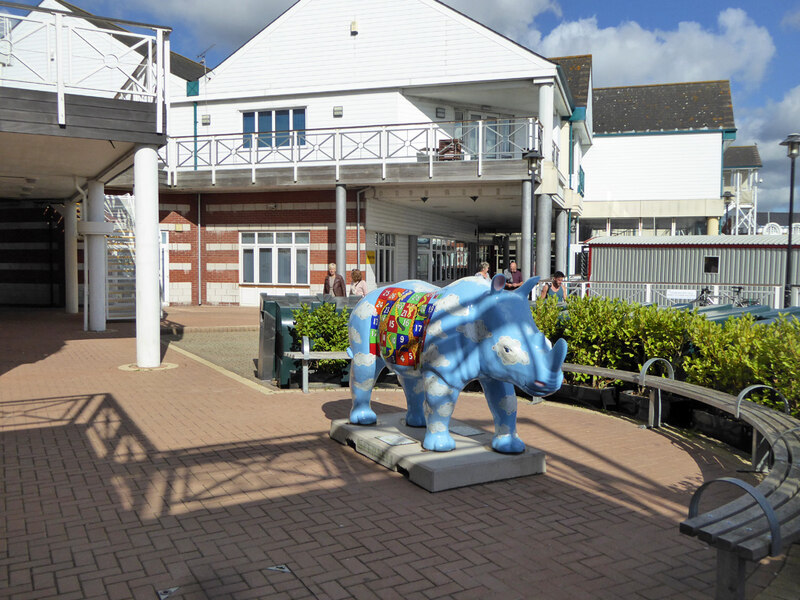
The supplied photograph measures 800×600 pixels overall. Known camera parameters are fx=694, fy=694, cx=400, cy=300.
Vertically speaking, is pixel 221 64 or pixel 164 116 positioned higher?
pixel 221 64

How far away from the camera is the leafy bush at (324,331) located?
984cm

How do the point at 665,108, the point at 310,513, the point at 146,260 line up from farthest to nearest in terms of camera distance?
the point at 665,108, the point at 146,260, the point at 310,513

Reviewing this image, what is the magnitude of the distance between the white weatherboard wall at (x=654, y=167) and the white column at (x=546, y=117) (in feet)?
65.1

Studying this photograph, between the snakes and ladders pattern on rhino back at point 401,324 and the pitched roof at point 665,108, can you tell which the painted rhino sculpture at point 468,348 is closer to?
the snakes and ladders pattern on rhino back at point 401,324

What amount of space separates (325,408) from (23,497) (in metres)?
3.78

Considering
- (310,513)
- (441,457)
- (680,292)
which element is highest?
(680,292)

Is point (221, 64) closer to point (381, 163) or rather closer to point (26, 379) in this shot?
point (381, 163)

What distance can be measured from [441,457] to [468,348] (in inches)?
38.1

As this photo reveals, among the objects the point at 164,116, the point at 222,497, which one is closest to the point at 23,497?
the point at 222,497

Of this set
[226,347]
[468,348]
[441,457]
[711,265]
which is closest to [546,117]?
[711,265]

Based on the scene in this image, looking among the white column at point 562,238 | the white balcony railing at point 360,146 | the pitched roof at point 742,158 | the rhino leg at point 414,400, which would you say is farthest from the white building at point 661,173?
the rhino leg at point 414,400

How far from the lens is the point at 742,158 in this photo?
52594mm

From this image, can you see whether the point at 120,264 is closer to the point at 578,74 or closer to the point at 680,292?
the point at 680,292

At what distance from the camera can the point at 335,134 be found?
20359 millimetres
